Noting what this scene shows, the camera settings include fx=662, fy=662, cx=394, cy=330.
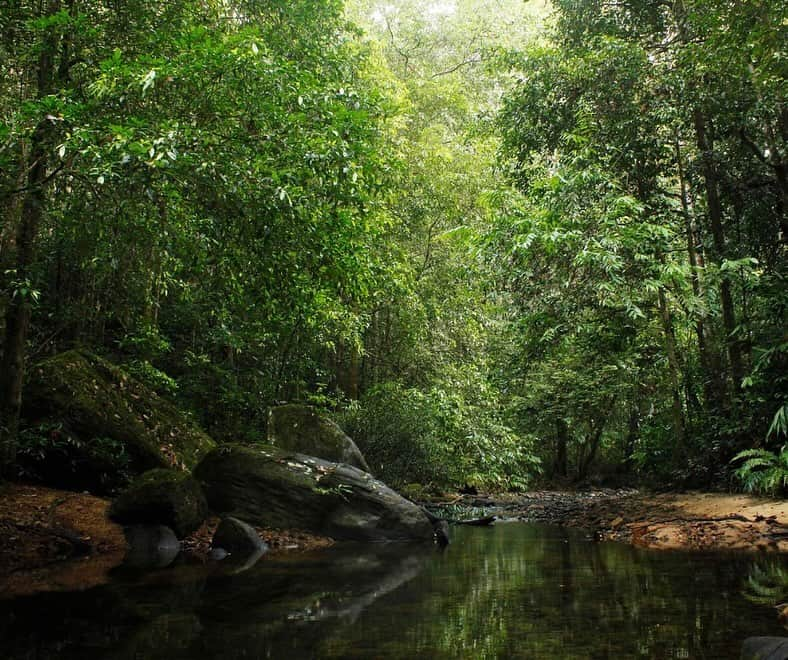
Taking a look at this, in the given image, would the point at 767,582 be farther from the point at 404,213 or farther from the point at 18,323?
the point at 404,213

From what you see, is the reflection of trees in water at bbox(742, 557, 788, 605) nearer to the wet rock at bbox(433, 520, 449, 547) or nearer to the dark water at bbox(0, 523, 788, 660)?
the dark water at bbox(0, 523, 788, 660)

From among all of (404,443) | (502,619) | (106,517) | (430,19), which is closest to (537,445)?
(404,443)

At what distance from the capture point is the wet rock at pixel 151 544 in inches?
296

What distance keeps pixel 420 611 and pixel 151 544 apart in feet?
15.0

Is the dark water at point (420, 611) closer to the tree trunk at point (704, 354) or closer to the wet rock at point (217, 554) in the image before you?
the wet rock at point (217, 554)

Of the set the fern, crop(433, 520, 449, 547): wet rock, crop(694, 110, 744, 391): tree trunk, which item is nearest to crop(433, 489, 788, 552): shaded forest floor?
the fern

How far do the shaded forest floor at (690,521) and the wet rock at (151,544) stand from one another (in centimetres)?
578

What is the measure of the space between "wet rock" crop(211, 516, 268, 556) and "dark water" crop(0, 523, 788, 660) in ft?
3.96

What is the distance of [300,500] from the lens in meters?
9.70

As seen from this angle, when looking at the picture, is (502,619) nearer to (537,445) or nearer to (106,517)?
(106,517)

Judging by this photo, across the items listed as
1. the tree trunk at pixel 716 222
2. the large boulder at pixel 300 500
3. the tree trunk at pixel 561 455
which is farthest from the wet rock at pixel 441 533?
the tree trunk at pixel 561 455

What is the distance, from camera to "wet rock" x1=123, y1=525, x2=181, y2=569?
752 centimetres

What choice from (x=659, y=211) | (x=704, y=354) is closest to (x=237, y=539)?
(x=704, y=354)

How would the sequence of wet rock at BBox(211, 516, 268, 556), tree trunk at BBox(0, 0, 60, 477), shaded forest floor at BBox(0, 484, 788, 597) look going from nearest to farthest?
1. shaded forest floor at BBox(0, 484, 788, 597)
2. tree trunk at BBox(0, 0, 60, 477)
3. wet rock at BBox(211, 516, 268, 556)
